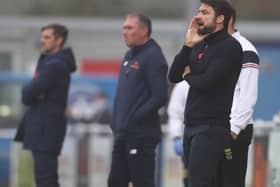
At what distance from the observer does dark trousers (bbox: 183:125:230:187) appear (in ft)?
18.6

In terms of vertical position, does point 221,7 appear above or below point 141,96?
above

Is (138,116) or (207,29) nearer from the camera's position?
(207,29)

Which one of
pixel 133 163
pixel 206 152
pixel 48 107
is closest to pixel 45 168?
pixel 48 107

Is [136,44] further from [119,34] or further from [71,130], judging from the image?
[119,34]

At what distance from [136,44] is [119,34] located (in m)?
8.68

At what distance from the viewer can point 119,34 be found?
15930mm

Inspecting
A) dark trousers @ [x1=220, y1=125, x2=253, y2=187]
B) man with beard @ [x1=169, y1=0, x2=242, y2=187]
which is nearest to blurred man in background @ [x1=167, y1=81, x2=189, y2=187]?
dark trousers @ [x1=220, y1=125, x2=253, y2=187]

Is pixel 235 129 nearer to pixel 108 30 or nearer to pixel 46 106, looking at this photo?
pixel 46 106

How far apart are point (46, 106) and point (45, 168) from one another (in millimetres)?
530

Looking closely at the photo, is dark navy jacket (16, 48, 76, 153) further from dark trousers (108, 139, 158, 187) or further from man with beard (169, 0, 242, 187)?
man with beard (169, 0, 242, 187)

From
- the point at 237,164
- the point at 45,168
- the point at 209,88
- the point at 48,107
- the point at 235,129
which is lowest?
the point at 45,168

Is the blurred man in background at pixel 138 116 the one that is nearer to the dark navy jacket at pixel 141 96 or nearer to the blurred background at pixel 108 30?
the dark navy jacket at pixel 141 96

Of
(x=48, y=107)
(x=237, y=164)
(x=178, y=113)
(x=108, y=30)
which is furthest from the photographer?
(x=108, y=30)

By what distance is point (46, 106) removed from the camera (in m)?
7.59
